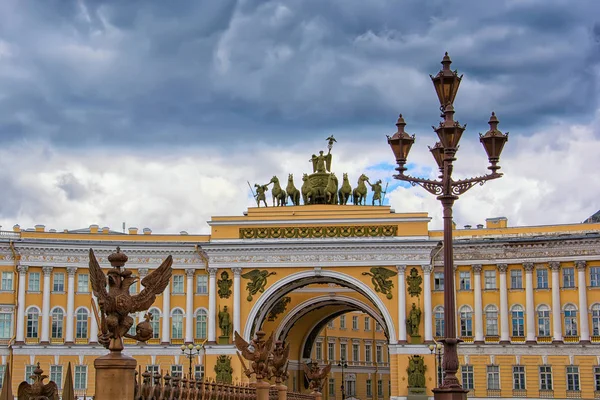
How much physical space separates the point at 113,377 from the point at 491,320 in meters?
46.1

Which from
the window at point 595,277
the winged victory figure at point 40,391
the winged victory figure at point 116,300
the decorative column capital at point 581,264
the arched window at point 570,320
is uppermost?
the decorative column capital at point 581,264

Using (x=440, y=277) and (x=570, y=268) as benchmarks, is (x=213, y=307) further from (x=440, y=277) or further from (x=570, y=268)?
(x=570, y=268)

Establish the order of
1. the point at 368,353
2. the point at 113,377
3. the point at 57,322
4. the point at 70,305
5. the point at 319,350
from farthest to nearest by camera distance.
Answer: the point at 368,353, the point at 319,350, the point at 57,322, the point at 70,305, the point at 113,377

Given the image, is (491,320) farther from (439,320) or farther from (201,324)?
(201,324)

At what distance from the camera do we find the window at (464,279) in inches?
2345

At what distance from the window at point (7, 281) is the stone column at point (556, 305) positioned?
1207 inches

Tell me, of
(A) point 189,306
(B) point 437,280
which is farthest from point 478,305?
(A) point 189,306

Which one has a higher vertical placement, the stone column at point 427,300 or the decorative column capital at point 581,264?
the decorative column capital at point 581,264

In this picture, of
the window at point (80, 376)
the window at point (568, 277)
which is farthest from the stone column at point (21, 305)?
the window at point (568, 277)

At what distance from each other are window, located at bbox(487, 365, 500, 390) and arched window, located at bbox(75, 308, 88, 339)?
2321 centimetres

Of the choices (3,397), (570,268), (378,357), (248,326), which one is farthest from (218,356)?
(3,397)

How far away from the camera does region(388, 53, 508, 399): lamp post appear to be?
65.9 ft

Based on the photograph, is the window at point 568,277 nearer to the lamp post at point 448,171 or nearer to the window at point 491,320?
the window at point 491,320

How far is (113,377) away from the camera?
15.1 m
